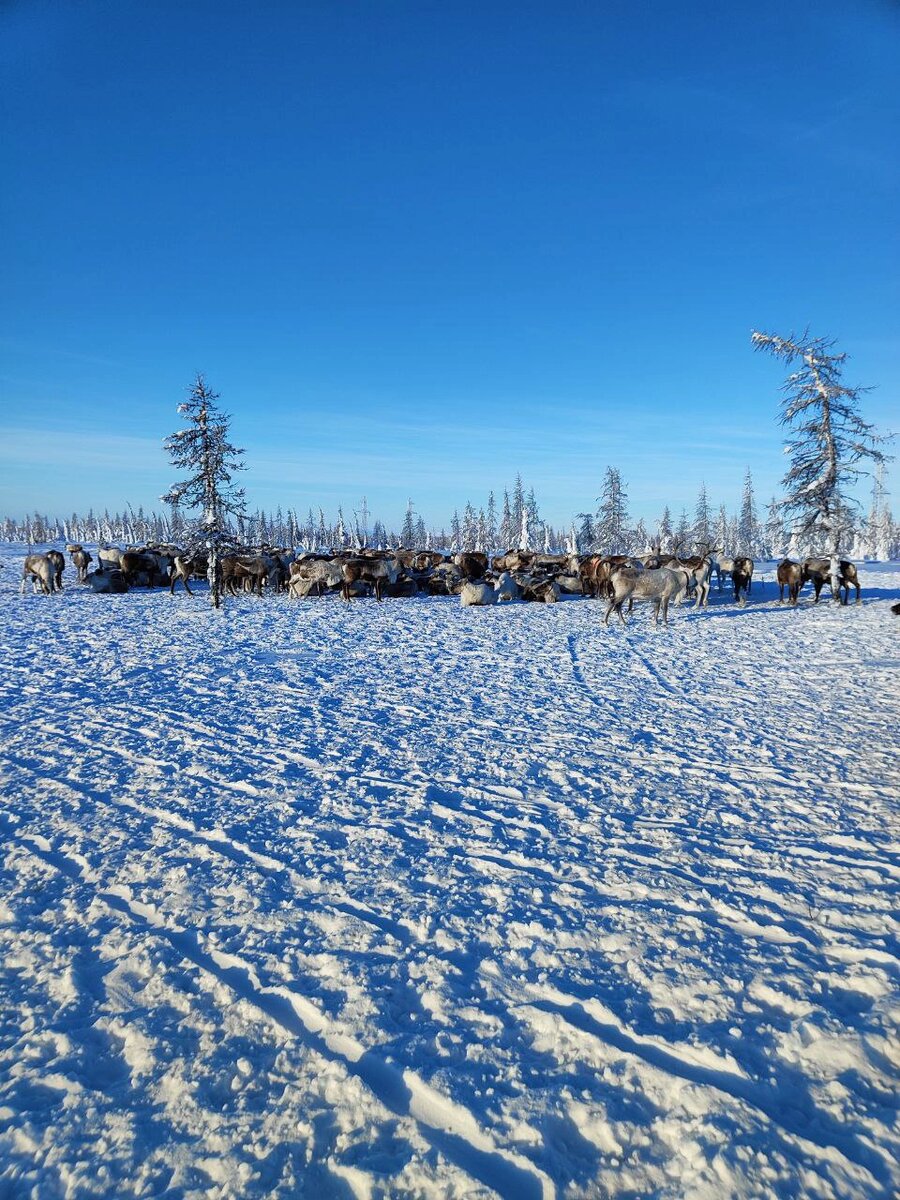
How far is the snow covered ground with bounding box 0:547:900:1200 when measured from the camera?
2.26m

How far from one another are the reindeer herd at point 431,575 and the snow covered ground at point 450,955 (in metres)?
14.8

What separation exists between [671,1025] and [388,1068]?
140 cm

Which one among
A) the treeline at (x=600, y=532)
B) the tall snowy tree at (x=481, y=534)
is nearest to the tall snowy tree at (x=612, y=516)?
the treeline at (x=600, y=532)

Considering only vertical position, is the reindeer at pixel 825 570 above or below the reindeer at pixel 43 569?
below

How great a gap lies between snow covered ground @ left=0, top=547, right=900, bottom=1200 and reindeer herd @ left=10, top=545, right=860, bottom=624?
14.8 m

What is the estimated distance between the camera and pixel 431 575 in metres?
26.9

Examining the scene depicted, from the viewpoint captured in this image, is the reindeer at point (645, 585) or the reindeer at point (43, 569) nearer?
the reindeer at point (645, 585)

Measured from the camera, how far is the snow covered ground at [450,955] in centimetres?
226

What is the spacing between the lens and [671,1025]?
2.84m

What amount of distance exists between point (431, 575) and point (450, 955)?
23.8 meters

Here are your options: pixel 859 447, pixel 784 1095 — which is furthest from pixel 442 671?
pixel 859 447

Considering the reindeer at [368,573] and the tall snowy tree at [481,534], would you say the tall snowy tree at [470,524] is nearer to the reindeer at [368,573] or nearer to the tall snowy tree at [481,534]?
the tall snowy tree at [481,534]

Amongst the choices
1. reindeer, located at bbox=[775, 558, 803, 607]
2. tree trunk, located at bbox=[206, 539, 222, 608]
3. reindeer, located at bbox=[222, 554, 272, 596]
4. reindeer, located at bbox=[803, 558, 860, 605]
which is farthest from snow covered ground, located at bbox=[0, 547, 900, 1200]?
reindeer, located at bbox=[222, 554, 272, 596]

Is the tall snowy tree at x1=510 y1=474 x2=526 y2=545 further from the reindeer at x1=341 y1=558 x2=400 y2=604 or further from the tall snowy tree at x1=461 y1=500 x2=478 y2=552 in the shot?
the reindeer at x1=341 y1=558 x2=400 y2=604
